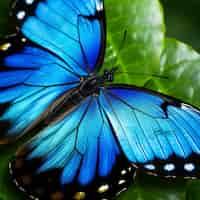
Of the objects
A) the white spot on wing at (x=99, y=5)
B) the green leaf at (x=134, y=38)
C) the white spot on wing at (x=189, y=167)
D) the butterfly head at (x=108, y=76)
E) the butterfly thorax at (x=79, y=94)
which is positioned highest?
the white spot on wing at (x=99, y=5)

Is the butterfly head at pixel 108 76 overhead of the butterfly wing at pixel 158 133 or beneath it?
overhead

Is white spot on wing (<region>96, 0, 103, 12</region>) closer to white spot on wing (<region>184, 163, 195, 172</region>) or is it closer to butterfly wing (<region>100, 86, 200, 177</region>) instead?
butterfly wing (<region>100, 86, 200, 177</region>)

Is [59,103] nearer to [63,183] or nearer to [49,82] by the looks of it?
[49,82]

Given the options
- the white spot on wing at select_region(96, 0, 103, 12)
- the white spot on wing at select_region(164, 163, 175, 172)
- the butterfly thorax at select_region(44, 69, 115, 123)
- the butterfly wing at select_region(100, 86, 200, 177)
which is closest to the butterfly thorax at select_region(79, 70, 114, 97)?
the butterfly thorax at select_region(44, 69, 115, 123)

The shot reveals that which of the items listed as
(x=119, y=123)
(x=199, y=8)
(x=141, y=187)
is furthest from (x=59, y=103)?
(x=199, y=8)

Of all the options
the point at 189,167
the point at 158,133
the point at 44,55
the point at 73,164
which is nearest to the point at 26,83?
the point at 44,55

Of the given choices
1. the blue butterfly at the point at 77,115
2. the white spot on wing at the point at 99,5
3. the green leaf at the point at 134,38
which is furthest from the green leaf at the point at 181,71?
the white spot on wing at the point at 99,5

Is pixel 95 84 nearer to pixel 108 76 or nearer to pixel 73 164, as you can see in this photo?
pixel 108 76

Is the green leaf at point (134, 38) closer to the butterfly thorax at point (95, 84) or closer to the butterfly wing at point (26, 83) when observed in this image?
the butterfly thorax at point (95, 84)
